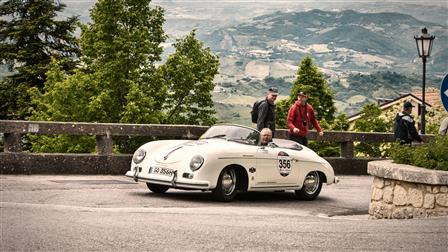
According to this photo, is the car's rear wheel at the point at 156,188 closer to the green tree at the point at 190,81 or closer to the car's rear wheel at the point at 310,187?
the car's rear wheel at the point at 310,187

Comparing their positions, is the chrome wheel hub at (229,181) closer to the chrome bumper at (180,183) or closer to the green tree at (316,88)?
the chrome bumper at (180,183)

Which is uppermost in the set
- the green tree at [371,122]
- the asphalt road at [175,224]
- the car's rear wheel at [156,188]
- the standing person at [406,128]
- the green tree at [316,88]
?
the green tree at [316,88]

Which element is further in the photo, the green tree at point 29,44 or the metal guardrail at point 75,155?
the green tree at point 29,44

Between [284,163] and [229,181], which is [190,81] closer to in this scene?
[284,163]

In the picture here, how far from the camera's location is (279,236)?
798 centimetres

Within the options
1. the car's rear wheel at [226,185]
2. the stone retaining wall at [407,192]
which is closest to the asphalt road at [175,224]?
the car's rear wheel at [226,185]

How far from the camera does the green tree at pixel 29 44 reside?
197 ft

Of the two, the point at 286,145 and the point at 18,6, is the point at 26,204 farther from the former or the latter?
the point at 18,6

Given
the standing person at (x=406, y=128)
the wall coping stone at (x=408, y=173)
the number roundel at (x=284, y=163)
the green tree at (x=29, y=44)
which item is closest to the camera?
the wall coping stone at (x=408, y=173)

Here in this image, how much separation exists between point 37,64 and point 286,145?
1982 inches

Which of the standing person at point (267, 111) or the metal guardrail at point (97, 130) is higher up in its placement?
the standing person at point (267, 111)

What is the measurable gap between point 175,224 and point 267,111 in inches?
286

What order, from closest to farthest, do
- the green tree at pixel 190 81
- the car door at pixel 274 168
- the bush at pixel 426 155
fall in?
the bush at pixel 426 155
the car door at pixel 274 168
the green tree at pixel 190 81

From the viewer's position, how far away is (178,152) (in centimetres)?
1241
